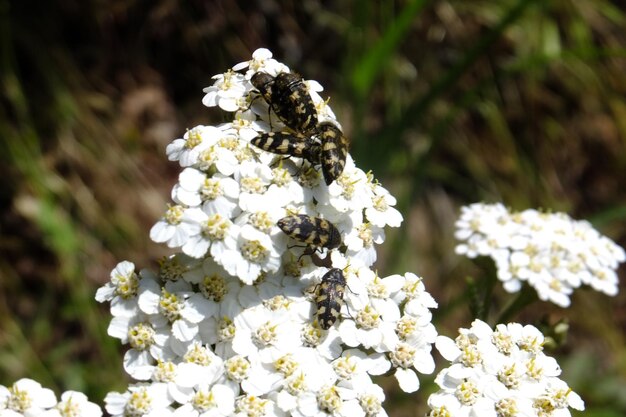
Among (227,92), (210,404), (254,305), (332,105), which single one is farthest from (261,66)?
(332,105)

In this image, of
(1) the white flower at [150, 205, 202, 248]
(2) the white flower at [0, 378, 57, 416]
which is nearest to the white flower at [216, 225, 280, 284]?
(1) the white flower at [150, 205, 202, 248]

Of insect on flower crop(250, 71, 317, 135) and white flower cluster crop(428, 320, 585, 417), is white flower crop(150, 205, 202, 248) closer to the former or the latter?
insect on flower crop(250, 71, 317, 135)

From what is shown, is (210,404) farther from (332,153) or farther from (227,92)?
(227,92)

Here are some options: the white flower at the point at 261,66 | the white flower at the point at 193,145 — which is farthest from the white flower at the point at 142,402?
the white flower at the point at 261,66

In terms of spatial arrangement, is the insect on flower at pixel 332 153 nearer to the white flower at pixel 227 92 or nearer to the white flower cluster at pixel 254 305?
the white flower cluster at pixel 254 305

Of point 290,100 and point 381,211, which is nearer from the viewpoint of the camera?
point 290,100

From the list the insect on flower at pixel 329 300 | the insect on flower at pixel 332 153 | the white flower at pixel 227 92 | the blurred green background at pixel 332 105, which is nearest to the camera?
the insect on flower at pixel 329 300

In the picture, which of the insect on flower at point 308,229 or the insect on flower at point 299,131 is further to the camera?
the insect on flower at point 299,131
